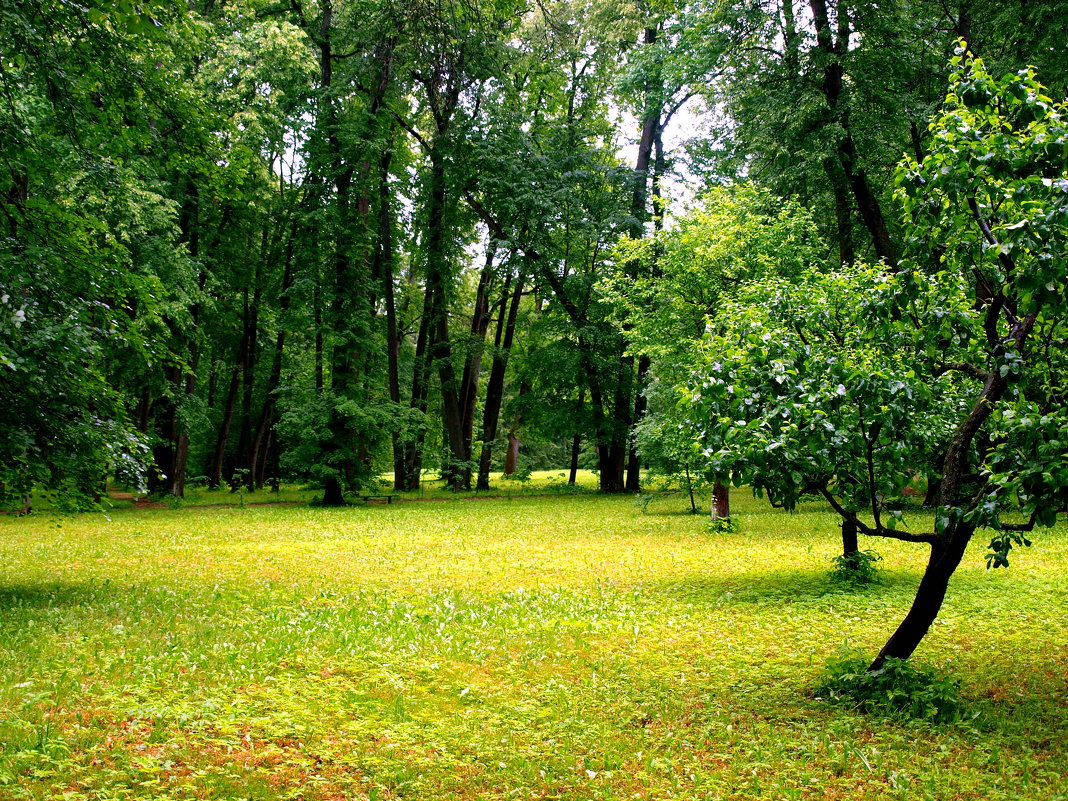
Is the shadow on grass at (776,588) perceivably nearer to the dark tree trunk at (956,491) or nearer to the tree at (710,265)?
the dark tree trunk at (956,491)

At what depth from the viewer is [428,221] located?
29750mm

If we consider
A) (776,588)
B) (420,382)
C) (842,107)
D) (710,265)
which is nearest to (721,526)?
(710,265)

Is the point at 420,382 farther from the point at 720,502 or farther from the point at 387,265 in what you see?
the point at 720,502

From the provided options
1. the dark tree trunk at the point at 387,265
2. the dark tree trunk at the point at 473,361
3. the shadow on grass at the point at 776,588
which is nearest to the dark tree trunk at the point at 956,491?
the shadow on grass at the point at 776,588

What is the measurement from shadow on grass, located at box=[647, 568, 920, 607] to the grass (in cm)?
7

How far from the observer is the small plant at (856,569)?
35.2 ft

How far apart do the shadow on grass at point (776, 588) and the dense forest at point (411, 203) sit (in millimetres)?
4078

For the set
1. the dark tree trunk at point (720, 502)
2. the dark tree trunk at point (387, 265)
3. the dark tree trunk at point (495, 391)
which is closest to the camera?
the dark tree trunk at point (720, 502)

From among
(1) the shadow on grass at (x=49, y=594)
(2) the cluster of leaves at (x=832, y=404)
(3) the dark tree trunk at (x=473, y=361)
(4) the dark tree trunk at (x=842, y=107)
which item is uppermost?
(4) the dark tree trunk at (x=842, y=107)

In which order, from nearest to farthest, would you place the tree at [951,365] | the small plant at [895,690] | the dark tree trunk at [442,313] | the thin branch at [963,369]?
the tree at [951,365]
the small plant at [895,690]
the thin branch at [963,369]
the dark tree trunk at [442,313]

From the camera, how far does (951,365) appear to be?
6.00 meters

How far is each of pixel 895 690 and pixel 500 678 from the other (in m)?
3.38

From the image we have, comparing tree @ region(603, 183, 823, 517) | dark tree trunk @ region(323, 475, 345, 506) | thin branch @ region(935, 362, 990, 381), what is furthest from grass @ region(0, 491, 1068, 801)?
dark tree trunk @ region(323, 475, 345, 506)

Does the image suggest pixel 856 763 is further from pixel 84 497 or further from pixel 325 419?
pixel 325 419
